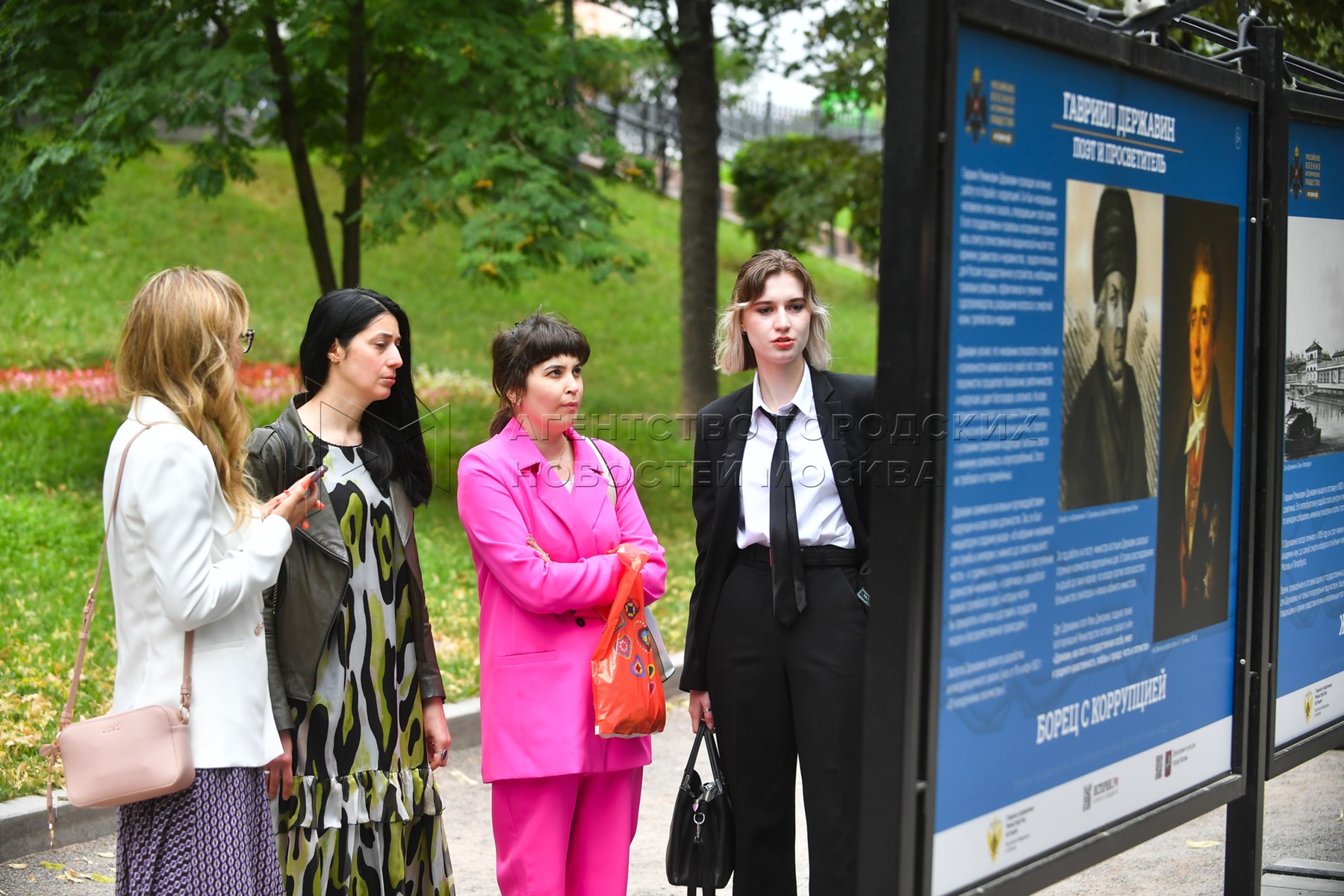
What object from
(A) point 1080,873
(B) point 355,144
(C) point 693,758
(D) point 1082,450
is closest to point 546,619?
(C) point 693,758

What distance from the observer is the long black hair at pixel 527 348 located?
3.77 meters

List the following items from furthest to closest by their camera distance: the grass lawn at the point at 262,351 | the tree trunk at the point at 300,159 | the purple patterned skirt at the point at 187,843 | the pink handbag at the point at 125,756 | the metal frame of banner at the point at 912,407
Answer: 1. the tree trunk at the point at 300,159
2. the grass lawn at the point at 262,351
3. the purple patterned skirt at the point at 187,843
4. the pink handbag at the point at 125,756
5. the metal frame of banner at the point at 912,407

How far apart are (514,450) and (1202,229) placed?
199cm

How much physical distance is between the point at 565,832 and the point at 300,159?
10.4 meters

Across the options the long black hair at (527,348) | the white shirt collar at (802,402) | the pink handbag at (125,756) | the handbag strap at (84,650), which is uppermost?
the long black hair at (527,348)

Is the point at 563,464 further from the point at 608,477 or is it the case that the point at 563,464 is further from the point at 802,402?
the point at 802,402

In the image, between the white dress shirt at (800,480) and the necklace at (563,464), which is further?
the necklace at (563,464)

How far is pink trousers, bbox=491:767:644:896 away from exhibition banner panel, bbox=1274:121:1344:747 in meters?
1.91

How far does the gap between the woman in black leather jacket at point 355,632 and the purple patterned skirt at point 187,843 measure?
41 cm

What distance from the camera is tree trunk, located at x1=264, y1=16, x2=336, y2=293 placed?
11.7 metres

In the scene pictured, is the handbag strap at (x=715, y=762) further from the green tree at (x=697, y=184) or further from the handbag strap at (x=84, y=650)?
the green tree at (x=697, y=184)

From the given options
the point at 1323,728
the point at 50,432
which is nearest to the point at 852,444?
the point at 1323,728

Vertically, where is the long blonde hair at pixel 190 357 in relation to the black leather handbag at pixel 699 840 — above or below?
above

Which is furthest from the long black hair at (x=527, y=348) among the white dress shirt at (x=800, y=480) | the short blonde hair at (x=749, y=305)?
the white dress shirt at (x=800, y=480)
